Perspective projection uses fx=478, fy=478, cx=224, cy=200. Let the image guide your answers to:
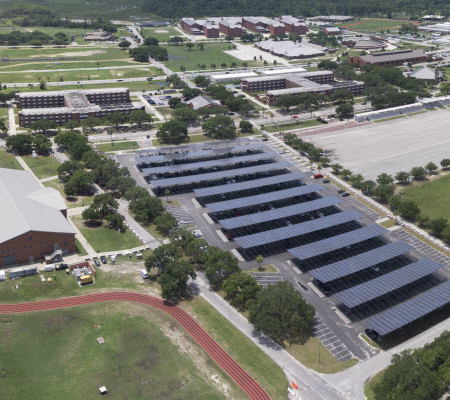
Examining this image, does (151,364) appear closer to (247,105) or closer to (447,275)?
(447,275)

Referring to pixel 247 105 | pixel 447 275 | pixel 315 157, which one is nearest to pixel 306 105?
pixel 247 105

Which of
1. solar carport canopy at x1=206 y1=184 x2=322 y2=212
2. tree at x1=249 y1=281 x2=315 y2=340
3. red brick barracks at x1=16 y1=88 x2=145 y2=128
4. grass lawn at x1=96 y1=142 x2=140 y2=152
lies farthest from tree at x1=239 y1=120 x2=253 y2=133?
tree at x1=249 y1=281 x2=315 y2=340

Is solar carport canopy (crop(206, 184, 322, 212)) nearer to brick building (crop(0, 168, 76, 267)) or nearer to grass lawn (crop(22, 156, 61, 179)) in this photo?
brick building (crop(0, 168, 76, 267))

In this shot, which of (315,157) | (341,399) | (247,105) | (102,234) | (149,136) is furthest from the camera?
(247,105)

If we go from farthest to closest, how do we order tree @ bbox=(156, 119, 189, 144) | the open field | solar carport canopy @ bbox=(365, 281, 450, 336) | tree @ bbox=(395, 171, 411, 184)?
tree @ bbox=(156, 119, 189, 144) → the open field → tree @ bbox=(395, 171, 411, 184) → solar carport canopy @ bbox=(365, 281, 450, 336)

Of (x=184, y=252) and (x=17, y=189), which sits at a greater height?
(x=17, y=189)

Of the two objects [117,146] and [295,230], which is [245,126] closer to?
[117,146]

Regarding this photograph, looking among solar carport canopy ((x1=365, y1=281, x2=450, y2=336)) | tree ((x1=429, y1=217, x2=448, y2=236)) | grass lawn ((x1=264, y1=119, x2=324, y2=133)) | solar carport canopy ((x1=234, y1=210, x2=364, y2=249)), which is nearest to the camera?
solar carport canopy ((x1=365, y1=281, x2=450, y2=336))
